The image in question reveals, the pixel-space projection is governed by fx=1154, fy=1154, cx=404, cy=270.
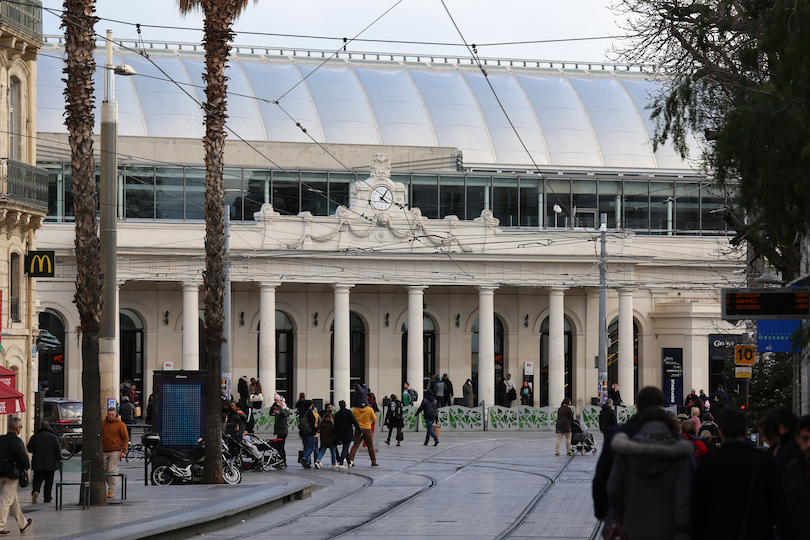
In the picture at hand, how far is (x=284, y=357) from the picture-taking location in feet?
173

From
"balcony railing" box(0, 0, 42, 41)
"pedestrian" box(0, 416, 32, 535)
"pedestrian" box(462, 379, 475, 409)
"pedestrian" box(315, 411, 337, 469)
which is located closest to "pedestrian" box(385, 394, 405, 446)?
"pedestrian" box(315, 411, 337, 469)

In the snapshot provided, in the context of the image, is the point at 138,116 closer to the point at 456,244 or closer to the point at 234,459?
the point at 456,244

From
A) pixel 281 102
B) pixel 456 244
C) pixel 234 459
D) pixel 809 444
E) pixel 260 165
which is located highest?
pixel 281 102

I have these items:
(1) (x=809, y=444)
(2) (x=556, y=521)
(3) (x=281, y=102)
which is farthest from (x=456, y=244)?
(1) (x=809, y=444)

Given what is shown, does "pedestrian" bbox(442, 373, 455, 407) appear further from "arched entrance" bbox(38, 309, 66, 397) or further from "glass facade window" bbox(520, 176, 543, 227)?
"arched entrance" bbox(38, 309, 66, 397)

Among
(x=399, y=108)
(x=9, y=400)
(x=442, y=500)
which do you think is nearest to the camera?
(x=442, y=500)

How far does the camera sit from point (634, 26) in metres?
21.0

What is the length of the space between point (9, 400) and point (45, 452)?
6.81ft

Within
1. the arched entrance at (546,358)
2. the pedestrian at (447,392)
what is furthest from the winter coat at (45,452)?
the arched entrance at (546,358)

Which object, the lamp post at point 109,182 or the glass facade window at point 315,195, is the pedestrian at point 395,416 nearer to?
the lamp post at point 109,182

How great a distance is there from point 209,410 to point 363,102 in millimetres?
38739

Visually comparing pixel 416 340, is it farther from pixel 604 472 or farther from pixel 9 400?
pixel 604 472

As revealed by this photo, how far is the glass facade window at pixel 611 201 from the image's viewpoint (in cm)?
5491

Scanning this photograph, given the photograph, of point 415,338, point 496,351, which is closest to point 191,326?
point 415,338
